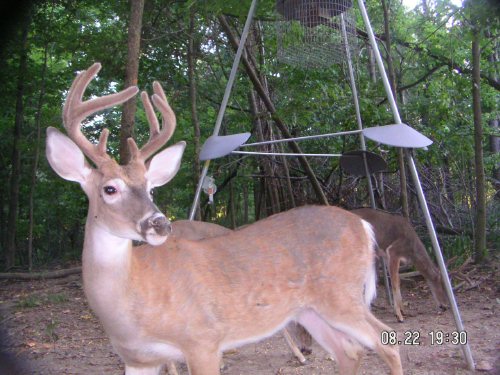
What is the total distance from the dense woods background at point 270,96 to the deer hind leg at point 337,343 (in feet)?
16.3

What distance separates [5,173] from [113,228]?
12148mm

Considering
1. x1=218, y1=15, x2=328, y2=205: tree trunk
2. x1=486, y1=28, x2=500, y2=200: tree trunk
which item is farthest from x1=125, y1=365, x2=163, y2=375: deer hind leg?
x1=486, y1=28, x2=500, y2=200: tree trunk

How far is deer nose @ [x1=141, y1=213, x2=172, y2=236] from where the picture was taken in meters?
3.19

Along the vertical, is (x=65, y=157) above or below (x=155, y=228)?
above

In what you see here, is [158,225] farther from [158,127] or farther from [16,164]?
[16,164]

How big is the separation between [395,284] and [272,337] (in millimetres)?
2194

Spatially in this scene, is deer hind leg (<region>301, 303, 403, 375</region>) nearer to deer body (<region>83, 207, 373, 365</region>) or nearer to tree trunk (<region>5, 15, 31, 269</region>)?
deer body (<region>83, 207, 373, 365</region>)

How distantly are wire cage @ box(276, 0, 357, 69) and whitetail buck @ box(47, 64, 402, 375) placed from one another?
2842 mm

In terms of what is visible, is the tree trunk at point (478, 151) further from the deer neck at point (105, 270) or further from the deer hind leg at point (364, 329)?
the deer neck at point (105, 270)

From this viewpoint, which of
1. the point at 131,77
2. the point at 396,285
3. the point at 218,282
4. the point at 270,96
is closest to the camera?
the point at 218,282

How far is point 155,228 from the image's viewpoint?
126 inches

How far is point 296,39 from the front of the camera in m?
6.77
